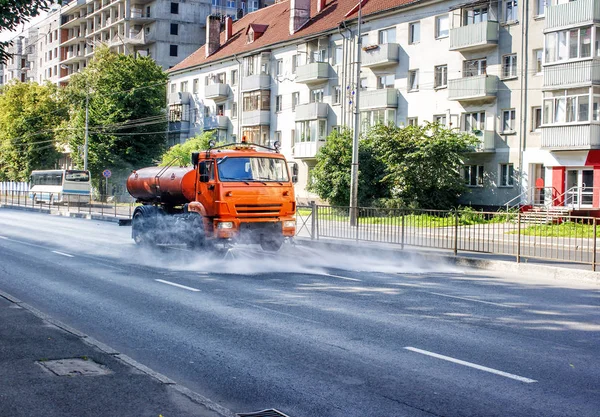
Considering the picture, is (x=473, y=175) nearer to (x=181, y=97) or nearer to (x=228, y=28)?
(x=228, y=28)

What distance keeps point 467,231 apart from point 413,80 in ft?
92.3

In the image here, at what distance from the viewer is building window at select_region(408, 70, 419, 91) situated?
45544 millimetres

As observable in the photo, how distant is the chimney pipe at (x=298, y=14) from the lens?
185 feet

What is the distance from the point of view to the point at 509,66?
4003cm

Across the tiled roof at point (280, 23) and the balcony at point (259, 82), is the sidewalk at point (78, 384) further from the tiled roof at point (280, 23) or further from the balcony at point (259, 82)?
the balcony at point (259, 82)

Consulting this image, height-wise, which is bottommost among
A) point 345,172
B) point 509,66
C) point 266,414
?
point 266,414

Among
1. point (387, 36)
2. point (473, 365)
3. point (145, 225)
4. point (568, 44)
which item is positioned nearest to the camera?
point (473, 365)

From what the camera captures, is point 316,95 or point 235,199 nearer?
point 235,199

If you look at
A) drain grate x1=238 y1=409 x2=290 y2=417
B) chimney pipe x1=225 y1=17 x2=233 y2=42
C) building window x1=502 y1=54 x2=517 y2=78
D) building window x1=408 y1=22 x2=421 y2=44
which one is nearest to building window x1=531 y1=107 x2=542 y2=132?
building window x1=502 y1=54 x2=517 y2=78

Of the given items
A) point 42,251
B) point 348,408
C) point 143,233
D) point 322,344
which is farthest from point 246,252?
point 348,408

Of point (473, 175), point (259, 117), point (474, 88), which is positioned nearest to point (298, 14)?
point (259, 117)

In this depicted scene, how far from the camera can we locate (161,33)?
85312 millimetres

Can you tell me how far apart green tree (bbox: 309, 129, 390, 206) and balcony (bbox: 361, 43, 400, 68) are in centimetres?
559

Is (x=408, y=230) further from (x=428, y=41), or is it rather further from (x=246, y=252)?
(x=428, y=41)
